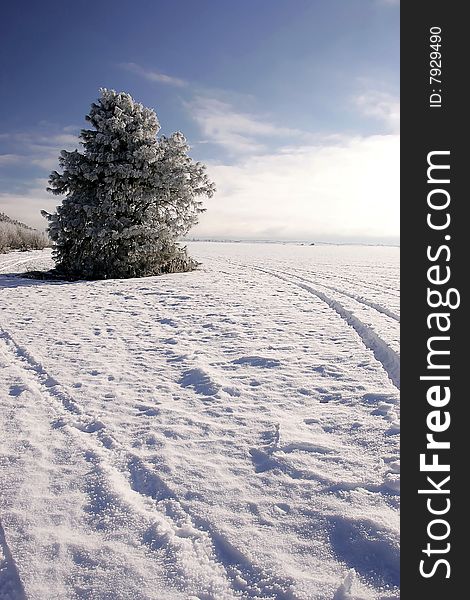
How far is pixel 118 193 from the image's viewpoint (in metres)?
16.7

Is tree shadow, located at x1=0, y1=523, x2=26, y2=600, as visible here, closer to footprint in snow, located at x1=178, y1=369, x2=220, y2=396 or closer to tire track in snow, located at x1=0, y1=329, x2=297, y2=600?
tire track in snow, located at x1=0, y1=329, x2=297, y2=600

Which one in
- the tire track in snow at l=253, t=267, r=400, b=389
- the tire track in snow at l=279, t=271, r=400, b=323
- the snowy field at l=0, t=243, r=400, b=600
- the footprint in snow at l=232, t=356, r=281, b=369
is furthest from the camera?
the tire track in snow at l=279, t=271, r=400, b=323

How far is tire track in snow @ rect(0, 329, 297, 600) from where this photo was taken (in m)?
2.40

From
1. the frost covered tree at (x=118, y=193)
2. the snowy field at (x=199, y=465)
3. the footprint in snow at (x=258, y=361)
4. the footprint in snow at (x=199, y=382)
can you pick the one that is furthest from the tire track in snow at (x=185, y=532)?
the frost covered tree at (x=118, y=193)

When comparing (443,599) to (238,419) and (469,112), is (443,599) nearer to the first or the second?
(238,419)

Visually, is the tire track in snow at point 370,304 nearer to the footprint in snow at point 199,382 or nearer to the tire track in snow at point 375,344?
the tire track in snow at point 375,344

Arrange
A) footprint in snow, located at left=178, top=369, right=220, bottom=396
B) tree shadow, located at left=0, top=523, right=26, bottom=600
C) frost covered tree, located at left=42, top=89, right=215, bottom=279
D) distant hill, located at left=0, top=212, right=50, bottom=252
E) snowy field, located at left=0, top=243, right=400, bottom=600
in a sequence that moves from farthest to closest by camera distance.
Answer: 1. distant hill, located at left=0, top=212, right=50, bottom=252
2. frost covered tree, located at left=42, top=89, right=215, bottom=279
3. footprint in snow, located at left=178, top=369, right=220, bottom=396
4. snowy field, located at left=0, top=243, right=400, bottom=600
5. tree shadow, located at left=0, top=523, right=26, bottom=600

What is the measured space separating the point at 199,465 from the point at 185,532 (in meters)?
0.81

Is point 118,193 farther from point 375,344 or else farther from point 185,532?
point 185,532

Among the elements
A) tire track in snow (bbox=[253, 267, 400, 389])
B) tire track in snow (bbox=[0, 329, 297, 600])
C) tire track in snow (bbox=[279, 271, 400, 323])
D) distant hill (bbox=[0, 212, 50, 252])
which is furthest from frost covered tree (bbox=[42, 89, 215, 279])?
distant hill (bbox=[0, 212, 50, 252])

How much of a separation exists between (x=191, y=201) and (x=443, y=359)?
16.5m

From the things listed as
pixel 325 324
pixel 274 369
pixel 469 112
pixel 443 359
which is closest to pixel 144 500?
pixel 443 359

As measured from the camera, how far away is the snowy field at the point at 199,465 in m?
2.50

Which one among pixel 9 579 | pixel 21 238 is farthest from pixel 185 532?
pixel 21 238
